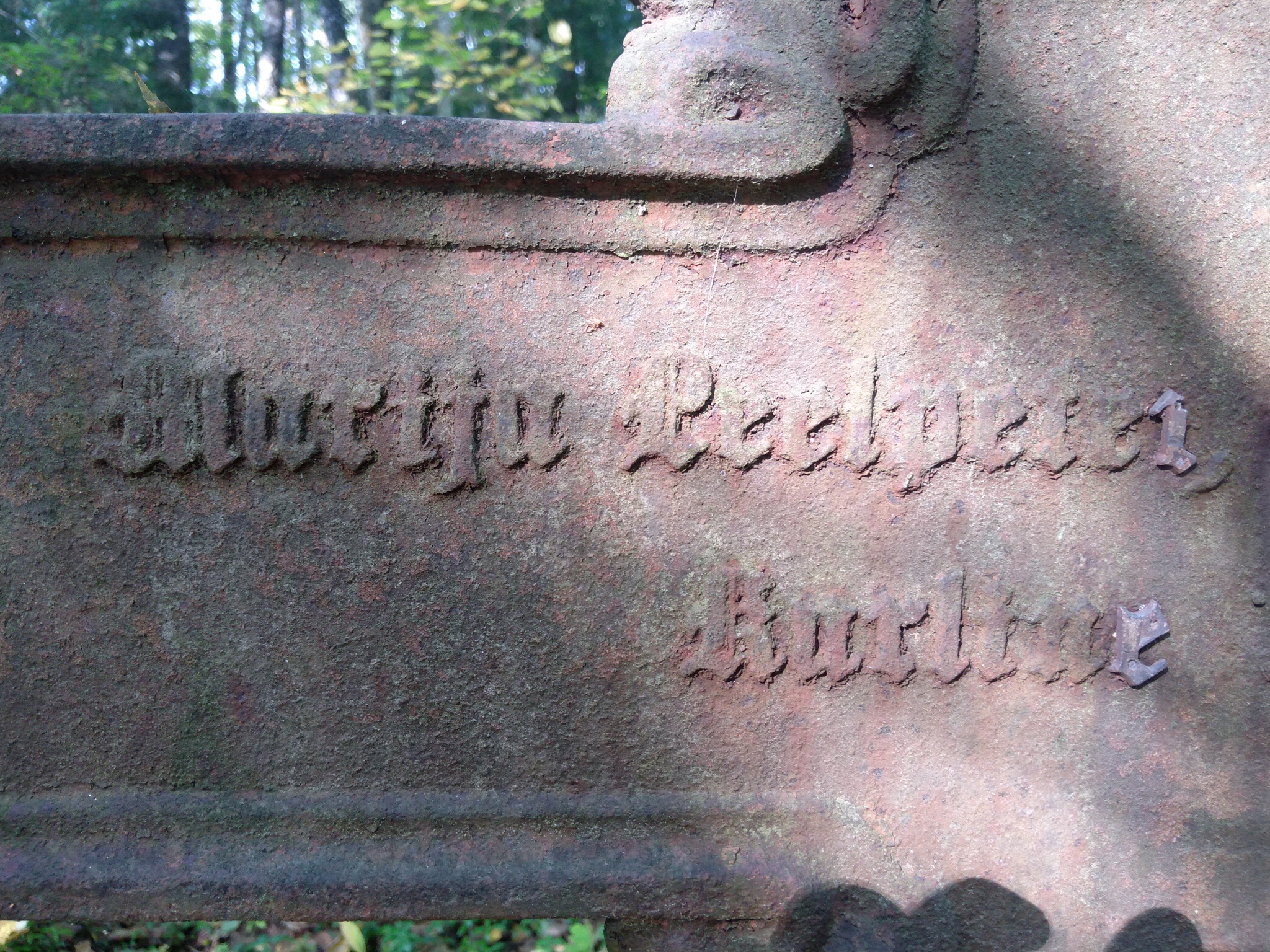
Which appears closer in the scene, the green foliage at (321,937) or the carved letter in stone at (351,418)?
the carved letter in stone at (351,418)

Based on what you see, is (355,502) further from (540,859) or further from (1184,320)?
(1184,320)

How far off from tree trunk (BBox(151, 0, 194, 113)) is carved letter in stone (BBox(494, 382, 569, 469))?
301 inches

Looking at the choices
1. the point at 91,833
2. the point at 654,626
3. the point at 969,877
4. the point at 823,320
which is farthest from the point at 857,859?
the point at 91,833

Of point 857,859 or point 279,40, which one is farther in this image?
point 279,40

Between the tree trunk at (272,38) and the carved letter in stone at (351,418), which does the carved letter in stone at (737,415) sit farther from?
the tree trunk at (272,38)

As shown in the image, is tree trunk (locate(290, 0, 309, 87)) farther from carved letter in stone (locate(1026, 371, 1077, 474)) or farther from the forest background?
carved letter in stone (locate(1026, 371, 1077, 474))

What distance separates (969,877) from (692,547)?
0.58m

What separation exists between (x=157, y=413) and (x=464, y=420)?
15.1 inches

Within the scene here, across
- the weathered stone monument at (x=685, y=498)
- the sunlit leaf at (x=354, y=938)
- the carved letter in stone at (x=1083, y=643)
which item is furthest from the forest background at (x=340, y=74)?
the carved letter in stone at (x=1083, y=643)

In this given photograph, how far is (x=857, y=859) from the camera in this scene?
3.73ft

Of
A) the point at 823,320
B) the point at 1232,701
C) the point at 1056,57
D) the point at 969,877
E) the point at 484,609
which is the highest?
the point at 1056,57

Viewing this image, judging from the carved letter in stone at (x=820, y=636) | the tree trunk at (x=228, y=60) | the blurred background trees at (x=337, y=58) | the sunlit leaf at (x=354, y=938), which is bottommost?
the sunlit leaf at (x=354, y=938)

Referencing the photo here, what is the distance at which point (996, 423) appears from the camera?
1.08m

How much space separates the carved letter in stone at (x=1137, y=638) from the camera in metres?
1.10
